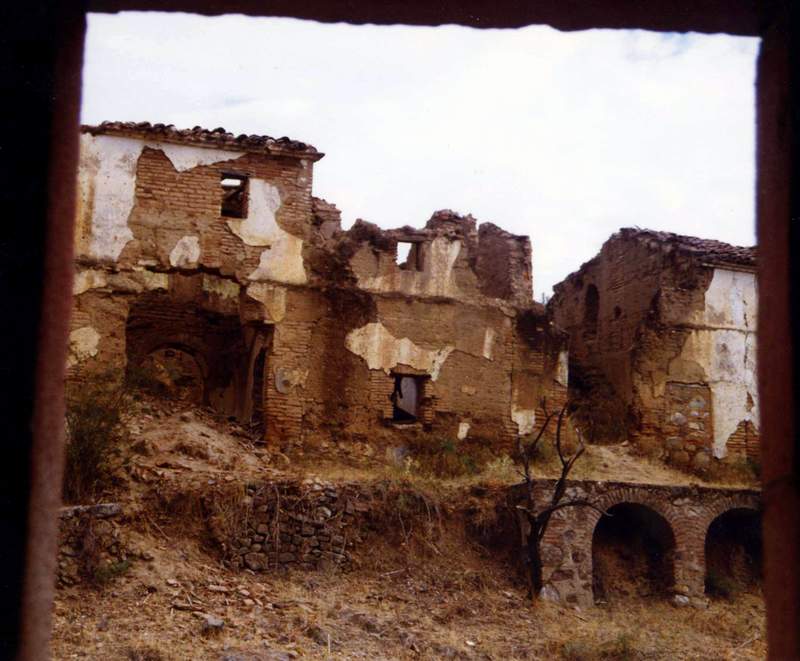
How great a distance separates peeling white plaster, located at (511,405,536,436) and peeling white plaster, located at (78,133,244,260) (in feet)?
26.2

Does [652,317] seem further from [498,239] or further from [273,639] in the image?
[273,639]

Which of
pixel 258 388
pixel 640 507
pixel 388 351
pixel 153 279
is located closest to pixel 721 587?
pixel 640 507

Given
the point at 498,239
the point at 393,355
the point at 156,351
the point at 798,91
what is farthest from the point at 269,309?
the point at 798,91

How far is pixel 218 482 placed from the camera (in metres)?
14.0

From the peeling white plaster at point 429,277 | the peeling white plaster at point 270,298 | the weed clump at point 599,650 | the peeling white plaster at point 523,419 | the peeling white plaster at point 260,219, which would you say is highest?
the peeling white plaster at point 260,219

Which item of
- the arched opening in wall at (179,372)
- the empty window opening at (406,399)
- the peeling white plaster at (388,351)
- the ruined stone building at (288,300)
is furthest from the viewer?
the arched opening in wall at (179,372)

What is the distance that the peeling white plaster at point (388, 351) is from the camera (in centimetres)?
1825

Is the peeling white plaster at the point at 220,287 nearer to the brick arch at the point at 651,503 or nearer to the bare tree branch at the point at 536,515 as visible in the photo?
the bare tree branch at the point at 536,515

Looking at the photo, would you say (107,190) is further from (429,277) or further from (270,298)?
(429,277)

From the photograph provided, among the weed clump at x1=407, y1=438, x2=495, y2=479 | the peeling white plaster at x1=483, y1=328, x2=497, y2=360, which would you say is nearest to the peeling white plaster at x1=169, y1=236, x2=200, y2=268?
the weed clump at x1=407, y1=438, x2=495, y2=479

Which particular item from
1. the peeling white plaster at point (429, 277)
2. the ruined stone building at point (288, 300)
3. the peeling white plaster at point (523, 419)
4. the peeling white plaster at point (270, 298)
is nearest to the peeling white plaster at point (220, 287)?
the ruined stone building at point (288, 300)

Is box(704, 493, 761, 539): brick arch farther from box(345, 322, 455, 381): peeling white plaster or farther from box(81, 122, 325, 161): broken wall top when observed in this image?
box(81, 122, 325, 161): broken wall top

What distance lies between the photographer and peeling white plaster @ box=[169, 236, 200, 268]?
57.0 ft

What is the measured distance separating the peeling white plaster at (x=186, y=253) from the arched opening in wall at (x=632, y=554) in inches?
331
